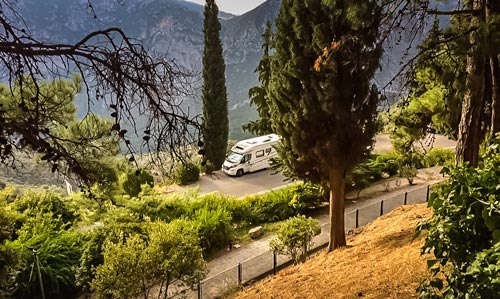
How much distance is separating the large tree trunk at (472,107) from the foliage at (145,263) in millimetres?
4508

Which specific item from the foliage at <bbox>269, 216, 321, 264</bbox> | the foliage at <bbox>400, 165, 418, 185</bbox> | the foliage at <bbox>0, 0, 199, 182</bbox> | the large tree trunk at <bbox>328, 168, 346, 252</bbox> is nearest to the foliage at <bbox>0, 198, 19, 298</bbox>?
the foliage at <bbox>269, 216, 321, 264</bbox>

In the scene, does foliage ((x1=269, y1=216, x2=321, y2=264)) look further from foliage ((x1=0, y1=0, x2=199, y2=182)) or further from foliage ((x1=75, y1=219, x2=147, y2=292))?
foliage ((x1=0, y1=0, x2=199, y2=182))

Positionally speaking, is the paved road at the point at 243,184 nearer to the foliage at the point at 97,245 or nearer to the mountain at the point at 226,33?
the foliage at the point at 97,245

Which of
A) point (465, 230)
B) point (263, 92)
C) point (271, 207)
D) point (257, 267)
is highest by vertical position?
point (263, 92)

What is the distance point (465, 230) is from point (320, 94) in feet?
18.2

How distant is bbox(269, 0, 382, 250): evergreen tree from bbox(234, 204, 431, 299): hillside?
4.34ft

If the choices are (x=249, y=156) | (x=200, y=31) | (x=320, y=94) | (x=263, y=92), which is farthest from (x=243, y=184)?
(x=200, y=31)

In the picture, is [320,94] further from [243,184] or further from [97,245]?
[243,184]

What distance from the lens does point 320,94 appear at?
7648mm

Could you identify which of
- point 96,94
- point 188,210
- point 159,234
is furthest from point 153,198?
point 96,94

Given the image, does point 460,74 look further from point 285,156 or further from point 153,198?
point 153,198

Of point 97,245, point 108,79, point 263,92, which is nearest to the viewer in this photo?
point 108,79

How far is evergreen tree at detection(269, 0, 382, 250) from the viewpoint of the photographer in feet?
24.4

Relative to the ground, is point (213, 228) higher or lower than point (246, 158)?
lower
